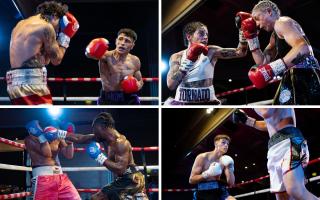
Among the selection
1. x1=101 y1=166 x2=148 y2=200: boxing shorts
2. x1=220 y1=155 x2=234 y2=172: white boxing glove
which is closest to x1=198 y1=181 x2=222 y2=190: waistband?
x1=220 y1=155 x2=234 y2=172: white boxing glove

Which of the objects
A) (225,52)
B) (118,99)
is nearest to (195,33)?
(225,52)

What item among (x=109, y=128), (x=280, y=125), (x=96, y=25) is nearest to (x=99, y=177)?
(x=109, y=128)

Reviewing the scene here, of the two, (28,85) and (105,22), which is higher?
(105,22)

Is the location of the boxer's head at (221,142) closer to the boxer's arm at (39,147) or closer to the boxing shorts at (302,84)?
the boxing shorts at (302,84)

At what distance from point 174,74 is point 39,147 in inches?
31.7

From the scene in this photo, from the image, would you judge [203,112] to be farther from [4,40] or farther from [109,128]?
[4,40]

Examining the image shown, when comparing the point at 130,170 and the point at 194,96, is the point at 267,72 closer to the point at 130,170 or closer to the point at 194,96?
the point at 194,96

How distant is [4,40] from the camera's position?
2660mm

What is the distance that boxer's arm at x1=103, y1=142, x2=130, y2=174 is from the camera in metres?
2.23

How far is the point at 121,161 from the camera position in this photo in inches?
89.4

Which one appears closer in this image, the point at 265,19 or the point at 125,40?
the point at 265,19

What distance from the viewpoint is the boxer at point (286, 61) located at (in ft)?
6.18

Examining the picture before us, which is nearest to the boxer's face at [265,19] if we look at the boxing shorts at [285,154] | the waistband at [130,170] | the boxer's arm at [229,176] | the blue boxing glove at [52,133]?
the boxing shorts at [285,154]

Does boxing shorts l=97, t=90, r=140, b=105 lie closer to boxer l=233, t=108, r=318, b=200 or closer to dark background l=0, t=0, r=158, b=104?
dark background l=0, t=0, r=158, b=104
